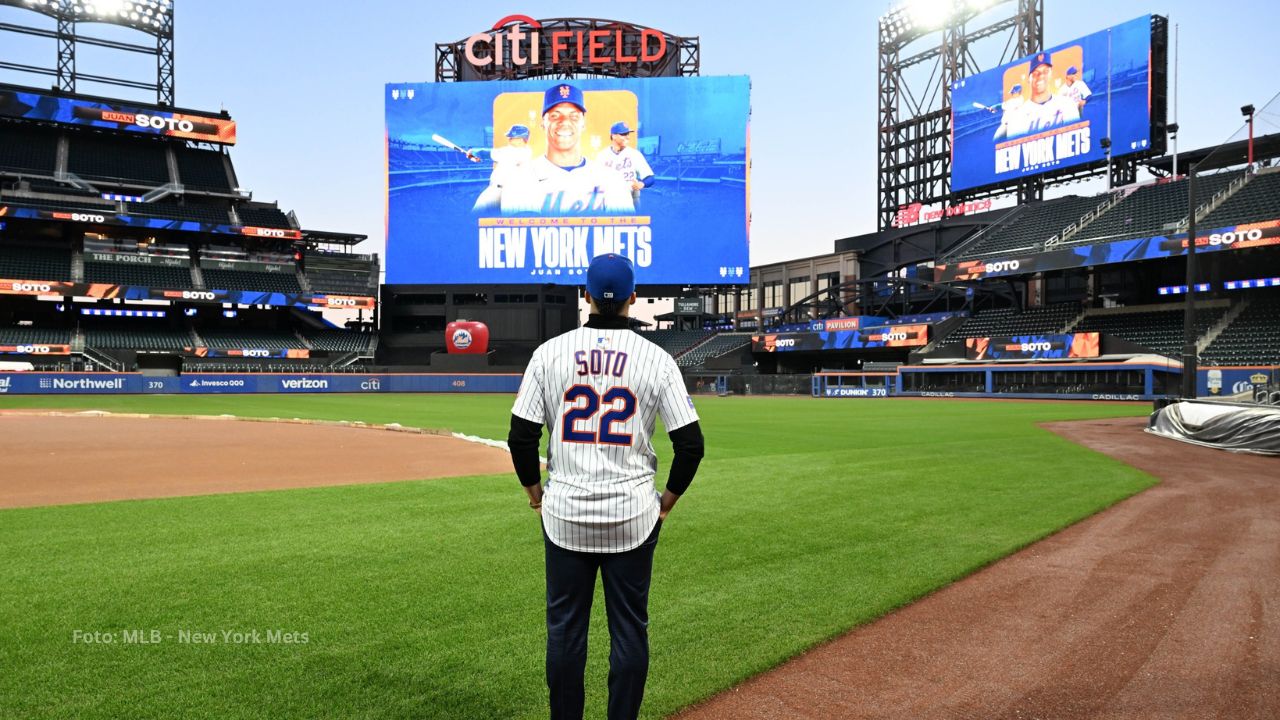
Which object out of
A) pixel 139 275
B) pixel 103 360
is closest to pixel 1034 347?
pixel 103 360

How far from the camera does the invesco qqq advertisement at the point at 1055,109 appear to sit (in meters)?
42.9

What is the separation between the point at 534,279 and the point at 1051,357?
29.3m

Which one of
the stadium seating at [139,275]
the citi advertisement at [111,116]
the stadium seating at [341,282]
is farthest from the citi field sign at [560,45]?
the stadium seating at [139,275]

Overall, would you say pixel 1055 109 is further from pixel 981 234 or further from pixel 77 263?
pixel 77 263

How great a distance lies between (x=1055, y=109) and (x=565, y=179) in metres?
30.3

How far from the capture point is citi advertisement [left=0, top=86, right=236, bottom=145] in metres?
53.9

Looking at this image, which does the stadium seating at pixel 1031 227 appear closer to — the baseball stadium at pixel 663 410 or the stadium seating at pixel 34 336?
the baseball stadium at pixel 663 410

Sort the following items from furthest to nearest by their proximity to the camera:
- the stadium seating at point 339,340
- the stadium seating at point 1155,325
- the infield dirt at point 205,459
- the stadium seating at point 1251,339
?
the stadium seating at point 339,340
the stadium seating at point 1155,325
the stadium seating at point 1251,339
the infield dirt at point 205,459

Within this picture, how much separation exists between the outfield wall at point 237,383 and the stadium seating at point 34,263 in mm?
16246

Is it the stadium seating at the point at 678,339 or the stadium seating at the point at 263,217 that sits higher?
the stadium seating at the point at 263,217

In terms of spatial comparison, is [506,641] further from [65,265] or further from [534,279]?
[65,265]

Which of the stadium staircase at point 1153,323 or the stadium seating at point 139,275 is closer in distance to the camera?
the stadium staircase at point 1153,323

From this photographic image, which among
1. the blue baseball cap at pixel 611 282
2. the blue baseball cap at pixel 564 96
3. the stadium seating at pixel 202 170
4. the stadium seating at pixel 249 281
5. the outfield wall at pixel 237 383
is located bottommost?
the outfield wall at pixel 237 383

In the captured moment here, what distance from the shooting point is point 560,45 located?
53062 mm
